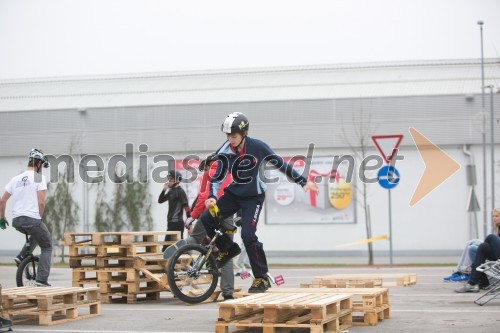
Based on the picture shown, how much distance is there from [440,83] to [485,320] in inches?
1074

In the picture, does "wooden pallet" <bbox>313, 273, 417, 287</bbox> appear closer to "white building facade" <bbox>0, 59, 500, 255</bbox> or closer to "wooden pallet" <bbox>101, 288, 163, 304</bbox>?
"wooden pallet" <bbox>101, 288, 163, 304</bbox>

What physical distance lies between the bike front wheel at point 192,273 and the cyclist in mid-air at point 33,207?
131 inches

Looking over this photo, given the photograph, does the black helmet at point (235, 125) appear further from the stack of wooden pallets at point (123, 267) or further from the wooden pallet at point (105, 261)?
the wooden pallet at point (105, 261)

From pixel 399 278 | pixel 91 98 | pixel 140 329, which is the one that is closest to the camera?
pixel 140 329

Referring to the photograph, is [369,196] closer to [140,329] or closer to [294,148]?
[294,148]

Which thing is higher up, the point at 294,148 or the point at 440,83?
the point at 440,83

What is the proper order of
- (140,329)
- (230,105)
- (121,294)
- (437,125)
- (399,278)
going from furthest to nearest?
1. (230,105)
2. (437,125)
3. (399,278)
4. (121,294)
5. (140,329)

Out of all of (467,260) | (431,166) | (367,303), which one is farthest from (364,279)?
(431,166)

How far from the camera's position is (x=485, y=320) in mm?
10445

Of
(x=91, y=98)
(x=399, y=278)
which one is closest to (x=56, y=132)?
(x=91, y=98)

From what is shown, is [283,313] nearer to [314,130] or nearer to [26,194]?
[26,194]

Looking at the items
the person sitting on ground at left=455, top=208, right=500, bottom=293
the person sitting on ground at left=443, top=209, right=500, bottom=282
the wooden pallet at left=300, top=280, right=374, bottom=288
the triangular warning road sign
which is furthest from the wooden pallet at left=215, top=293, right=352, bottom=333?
the triangular warning road sign

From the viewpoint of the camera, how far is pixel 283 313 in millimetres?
9445

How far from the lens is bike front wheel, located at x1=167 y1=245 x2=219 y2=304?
10.7 m
